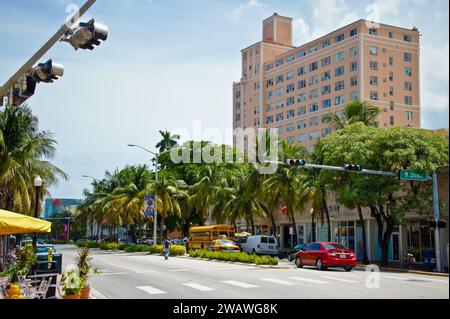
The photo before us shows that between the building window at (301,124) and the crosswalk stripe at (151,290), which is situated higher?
the building window at (301,124)

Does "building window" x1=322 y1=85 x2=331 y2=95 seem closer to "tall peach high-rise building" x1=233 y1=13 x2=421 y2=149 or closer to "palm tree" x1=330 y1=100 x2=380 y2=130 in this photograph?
"tall peach high-rise building" x1=233 y1=13 x2=421 y2=149

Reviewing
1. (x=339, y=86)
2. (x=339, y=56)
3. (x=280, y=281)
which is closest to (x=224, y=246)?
(x=280, y=281)

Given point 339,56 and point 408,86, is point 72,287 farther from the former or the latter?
point 408,86

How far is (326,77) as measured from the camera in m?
92.8

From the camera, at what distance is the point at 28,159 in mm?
30781

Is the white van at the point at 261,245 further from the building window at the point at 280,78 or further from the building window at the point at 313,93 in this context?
the building window at the point at 280,78

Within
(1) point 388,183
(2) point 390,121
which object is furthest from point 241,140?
(1) point 388,183

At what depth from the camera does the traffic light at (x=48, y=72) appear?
38.3 feet

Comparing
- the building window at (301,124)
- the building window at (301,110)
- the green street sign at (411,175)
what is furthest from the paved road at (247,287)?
the building window at (301,110)

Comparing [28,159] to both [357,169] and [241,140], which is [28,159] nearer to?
[357,169]

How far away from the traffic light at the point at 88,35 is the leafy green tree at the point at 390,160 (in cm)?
2398

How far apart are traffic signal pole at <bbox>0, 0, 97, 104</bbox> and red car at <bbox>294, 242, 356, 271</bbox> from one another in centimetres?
1992

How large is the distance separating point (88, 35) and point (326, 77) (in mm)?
85674
